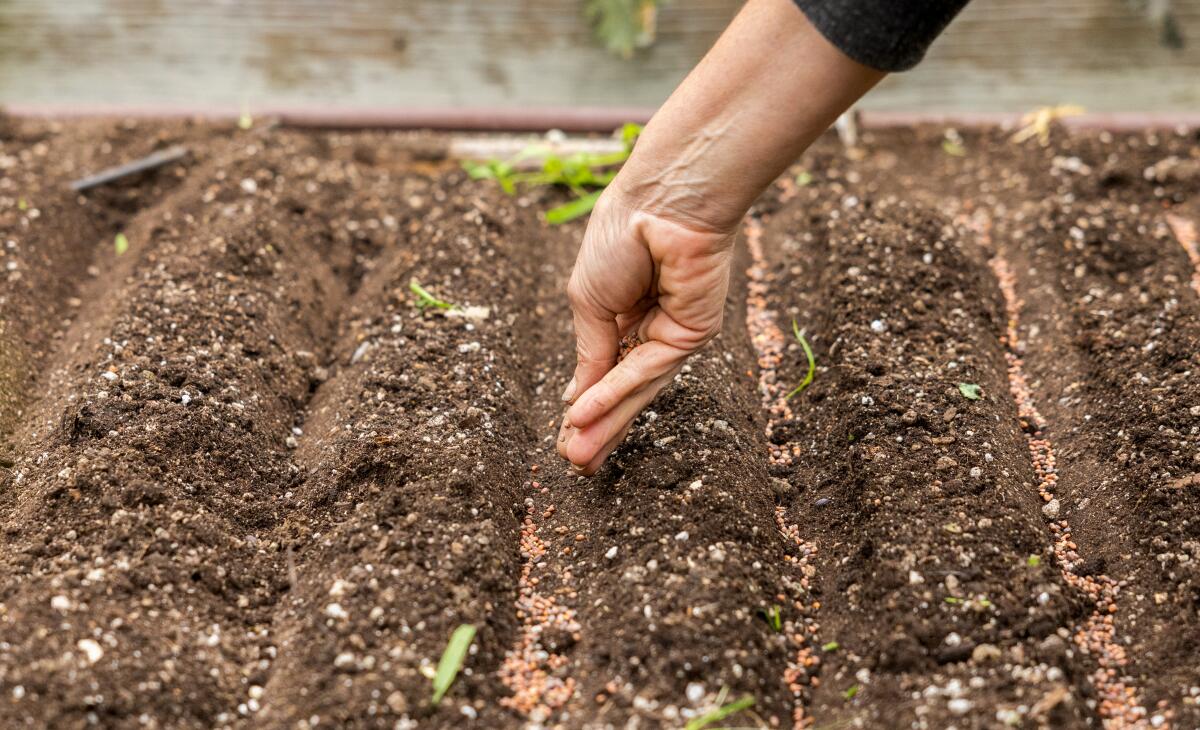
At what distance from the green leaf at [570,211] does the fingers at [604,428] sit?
104 centimetres

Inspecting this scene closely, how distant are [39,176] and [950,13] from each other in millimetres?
2327

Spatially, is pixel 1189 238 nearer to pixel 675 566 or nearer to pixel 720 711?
pixel 675 566

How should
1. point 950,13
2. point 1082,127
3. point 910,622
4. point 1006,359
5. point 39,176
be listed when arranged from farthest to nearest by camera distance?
point 1082,127 < point 39,176 < point 1006,359 < point 910,622 < point 950,13

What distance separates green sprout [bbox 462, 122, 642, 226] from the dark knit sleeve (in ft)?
4.72

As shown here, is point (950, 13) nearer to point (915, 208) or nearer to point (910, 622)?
point (910, 622)

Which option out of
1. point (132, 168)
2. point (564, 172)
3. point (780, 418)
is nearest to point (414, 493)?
point (780, 418)

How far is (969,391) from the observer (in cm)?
220

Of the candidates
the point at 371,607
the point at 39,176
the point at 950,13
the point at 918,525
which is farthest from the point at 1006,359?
the point at 39,176

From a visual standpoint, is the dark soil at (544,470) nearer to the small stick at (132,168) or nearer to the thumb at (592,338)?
the small stick at (132,168)

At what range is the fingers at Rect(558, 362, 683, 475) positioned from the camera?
195cm

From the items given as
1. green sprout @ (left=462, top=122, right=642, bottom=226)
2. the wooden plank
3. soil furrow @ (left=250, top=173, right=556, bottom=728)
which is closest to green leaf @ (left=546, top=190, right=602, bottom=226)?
Answer: green sprout @ (left=462, top=122, right=642, bottom=226)

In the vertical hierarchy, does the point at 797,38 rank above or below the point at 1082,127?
above

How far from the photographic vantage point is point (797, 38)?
1.57 m

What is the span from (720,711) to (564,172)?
5.70 feet
